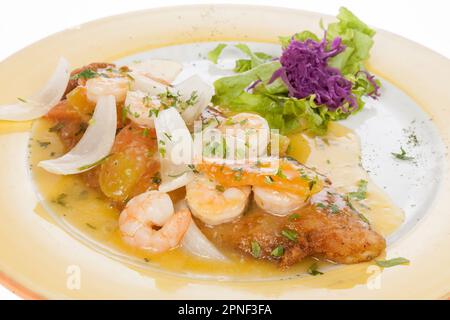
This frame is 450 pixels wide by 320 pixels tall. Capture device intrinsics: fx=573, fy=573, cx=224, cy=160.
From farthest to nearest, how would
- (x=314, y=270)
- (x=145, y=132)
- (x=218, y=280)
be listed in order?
(x=145, y=132) → (x=314, y=270) → (x=218, y=280)

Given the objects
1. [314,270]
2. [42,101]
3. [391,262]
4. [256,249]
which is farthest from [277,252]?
[42,101]

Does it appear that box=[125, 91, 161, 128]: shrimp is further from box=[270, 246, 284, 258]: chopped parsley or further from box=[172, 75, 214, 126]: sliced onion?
box=[270, 246, 284, 258]: chopped parsley

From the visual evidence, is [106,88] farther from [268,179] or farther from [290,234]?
[290,234]

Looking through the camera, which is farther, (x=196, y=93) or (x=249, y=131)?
(x=196, y=93)

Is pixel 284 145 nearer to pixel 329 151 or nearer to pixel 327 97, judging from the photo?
pixel 329 151

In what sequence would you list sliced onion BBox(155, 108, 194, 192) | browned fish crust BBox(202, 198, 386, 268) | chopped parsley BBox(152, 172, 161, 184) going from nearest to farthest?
browned fish crust BBox(202, 198, 386, 268)
sliced onion BBox(155, 108, 194, 192)
chopped parsley BBox(152, 172, 161, 184)

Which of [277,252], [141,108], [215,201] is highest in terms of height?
[141,108]

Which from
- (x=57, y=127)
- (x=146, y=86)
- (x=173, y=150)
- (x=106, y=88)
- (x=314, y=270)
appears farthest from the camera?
(x=57, y=127)

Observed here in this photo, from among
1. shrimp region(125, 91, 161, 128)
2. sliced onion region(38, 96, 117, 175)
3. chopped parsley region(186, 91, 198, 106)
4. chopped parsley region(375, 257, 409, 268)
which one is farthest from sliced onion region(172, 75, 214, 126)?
chopped parsley region(375, 257, 409, 268)
